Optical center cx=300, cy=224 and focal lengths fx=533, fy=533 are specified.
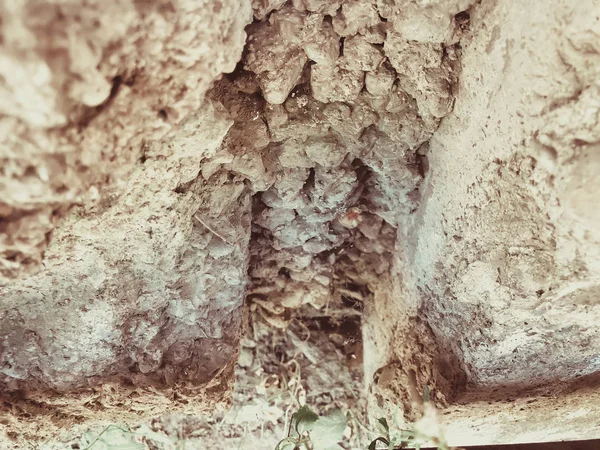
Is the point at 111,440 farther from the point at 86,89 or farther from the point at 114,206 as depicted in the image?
the point at 86,89

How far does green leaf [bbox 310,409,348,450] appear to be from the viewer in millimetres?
1689

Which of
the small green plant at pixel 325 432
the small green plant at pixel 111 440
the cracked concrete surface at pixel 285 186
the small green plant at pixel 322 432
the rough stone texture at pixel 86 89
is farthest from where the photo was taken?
the small green plant at pixel 325 432

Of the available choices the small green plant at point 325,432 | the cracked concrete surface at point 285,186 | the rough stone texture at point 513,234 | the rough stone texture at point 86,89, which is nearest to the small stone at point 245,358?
the small green plant at point 325,432

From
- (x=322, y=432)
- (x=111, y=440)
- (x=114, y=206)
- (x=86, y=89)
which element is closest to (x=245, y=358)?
(x=322, y=432)

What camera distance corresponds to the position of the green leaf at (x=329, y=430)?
169 centimetres

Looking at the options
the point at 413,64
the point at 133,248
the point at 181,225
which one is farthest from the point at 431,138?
the point at 133,248

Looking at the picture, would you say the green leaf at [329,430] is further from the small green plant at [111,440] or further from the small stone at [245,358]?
the small green plant at [111,440]

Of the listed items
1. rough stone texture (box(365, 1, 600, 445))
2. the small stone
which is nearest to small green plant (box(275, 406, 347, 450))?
the small stone

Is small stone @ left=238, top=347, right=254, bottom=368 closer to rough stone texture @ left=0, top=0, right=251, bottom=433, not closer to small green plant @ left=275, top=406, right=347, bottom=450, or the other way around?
small green plant @ left=275, top=406, right=347, bottom=450

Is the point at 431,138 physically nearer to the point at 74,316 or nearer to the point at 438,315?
the point at 438,315

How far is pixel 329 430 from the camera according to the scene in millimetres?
1728

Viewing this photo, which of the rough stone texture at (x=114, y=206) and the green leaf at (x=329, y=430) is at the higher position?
the rough stone texture at (x=114, y=206)

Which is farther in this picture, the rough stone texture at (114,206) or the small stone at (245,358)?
the small stone at (245,358)

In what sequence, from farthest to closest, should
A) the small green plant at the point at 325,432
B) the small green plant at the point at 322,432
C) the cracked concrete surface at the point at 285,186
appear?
the small green plant at the point at 325,432 < the small green plant at the point at 322,432 < the cracked concrete surface at the point at 285,186
